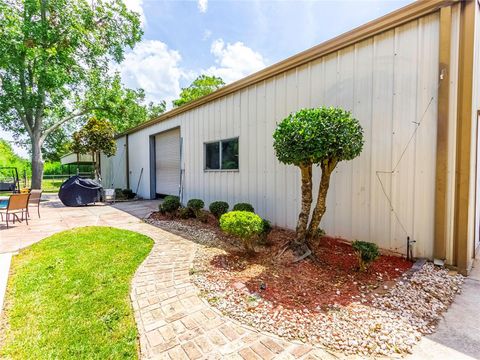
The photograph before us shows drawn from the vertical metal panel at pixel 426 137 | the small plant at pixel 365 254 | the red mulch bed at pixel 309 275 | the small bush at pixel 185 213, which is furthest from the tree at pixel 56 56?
the small plant at pixel 365 254

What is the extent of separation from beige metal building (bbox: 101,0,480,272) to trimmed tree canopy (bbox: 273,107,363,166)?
91 centimetres

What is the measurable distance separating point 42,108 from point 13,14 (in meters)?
4.25

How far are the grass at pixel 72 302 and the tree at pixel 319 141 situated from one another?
2.70 m

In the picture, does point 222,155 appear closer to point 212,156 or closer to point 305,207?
point 212,156

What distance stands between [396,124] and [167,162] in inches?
359

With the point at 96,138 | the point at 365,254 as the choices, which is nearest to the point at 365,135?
the point at 365,254

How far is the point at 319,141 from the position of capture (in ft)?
10.9

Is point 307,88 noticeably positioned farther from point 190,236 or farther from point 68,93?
point 68,93

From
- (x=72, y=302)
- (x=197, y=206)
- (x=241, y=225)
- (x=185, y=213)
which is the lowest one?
(x=72, y=302)

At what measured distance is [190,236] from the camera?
213 inches

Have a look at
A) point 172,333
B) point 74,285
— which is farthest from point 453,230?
point 74,285

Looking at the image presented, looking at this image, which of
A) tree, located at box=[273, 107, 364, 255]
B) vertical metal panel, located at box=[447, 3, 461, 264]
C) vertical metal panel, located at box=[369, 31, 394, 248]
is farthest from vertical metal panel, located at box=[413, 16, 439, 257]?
tree, located at box=[273, 107, 364, 255]

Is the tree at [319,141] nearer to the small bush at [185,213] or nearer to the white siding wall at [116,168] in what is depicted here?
the small bush at [185,213]

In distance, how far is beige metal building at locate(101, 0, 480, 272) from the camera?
3.36 m
